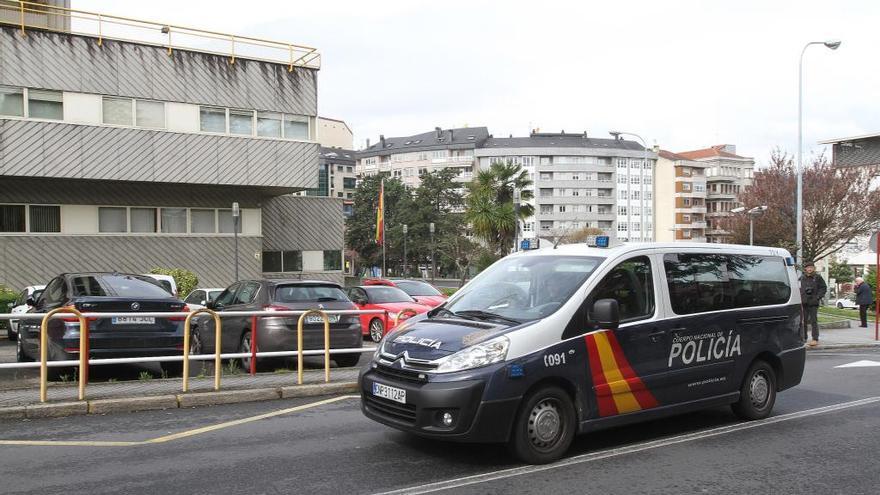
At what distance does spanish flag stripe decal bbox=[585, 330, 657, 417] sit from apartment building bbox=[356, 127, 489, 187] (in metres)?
108

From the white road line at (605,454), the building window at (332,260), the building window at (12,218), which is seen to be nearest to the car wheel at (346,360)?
the white road line at (605,454)

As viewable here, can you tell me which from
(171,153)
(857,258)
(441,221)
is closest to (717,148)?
(857,258)

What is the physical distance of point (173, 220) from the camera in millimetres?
29156

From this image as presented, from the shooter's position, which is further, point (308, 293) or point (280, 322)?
point (308, 293)

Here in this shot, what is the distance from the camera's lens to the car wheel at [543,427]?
595cm

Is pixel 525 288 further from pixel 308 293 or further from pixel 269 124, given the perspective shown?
pixel 269 124

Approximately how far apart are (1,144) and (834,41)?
95.9 feet

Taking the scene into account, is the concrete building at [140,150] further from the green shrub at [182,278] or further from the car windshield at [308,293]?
the car windshield at [308,293]

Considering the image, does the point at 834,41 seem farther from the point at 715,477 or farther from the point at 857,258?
the point at 857,258

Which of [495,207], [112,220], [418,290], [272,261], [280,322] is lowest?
[418,290]

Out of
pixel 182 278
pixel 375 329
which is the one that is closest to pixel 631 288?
pixel 375 329

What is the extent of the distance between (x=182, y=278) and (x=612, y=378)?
24.2 m

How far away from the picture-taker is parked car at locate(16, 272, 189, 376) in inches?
374

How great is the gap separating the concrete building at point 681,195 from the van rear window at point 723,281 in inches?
4412
